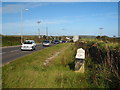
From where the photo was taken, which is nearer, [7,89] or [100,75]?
[7,89]

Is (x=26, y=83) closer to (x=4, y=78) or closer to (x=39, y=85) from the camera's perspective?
(x=39, y=85)

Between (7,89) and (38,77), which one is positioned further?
(38,77)

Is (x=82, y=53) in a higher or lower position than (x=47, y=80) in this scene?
higher

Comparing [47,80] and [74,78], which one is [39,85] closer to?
[47,80]

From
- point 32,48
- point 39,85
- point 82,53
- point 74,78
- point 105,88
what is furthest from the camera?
point 32,48

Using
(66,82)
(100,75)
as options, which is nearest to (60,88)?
(66,82)

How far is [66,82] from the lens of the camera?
5.70 metres

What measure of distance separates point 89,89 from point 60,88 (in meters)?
0.93

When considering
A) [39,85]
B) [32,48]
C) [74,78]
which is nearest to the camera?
[39,85]

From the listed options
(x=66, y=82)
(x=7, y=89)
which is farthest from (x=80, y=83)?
(x=7, y=89)

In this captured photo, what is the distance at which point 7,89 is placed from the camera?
4977 mm

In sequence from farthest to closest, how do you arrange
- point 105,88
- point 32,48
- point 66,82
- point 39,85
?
1. point 32,48
2. point 66,82
3. point 39,85
4. point 105,88

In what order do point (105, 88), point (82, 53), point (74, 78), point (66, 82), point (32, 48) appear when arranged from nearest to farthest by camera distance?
point (105, 88)
point (66, 82)
point (74, 78)
point (82, 53)
point (32, 48)

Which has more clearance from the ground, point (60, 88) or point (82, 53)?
point (82, 53)
